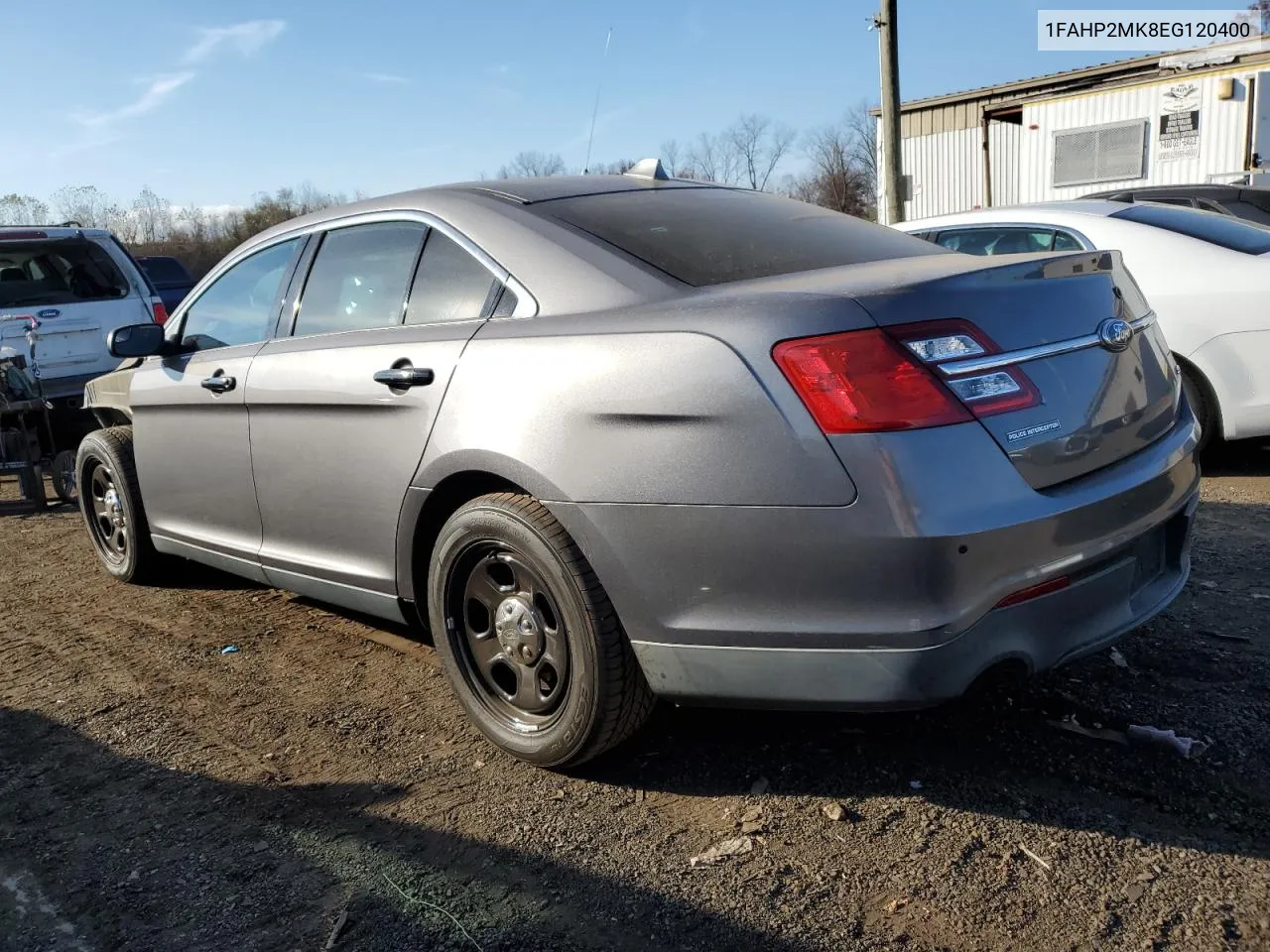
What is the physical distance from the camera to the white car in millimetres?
5512

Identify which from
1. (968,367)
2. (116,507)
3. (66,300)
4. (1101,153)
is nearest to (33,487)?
(66,300)

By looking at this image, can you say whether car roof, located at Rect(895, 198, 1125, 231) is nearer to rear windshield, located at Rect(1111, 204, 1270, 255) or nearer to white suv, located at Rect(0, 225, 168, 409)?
rear windshield, located at Rect(1111, 204, 1270, 255)

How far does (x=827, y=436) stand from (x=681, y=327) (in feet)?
1.50

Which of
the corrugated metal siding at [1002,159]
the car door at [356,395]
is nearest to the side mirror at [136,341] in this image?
the car door at [356,395]

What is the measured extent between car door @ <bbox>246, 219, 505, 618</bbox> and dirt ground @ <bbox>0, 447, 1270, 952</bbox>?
49 centimetres

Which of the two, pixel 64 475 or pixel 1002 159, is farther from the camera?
pixel 1002 159

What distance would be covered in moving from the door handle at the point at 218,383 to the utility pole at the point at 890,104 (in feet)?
36.5

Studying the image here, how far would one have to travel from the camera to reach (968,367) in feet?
7.98

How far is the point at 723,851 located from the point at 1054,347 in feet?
4.64

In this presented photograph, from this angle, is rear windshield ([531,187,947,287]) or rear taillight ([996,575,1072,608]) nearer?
rear taillight ([996,575,1072,608])

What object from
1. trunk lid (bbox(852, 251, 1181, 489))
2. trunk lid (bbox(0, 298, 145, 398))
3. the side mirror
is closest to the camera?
trunk lid (bbox(852, 251, 1181, 489))

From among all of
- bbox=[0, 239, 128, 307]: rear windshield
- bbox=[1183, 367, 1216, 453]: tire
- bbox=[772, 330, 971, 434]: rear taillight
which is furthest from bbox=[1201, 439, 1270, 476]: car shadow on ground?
bbox=[0, 239, 128, 307]: rear windshield

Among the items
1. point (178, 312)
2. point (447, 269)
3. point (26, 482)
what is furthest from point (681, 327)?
point (26, 482)

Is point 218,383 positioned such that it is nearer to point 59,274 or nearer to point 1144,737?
point 1144,737
